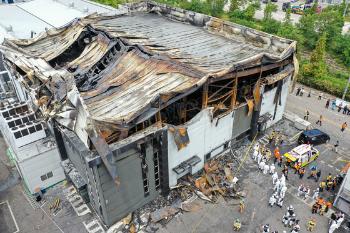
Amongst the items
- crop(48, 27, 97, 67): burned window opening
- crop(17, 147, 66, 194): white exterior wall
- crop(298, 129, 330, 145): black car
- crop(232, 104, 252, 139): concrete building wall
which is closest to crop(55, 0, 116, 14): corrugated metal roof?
crop(48, 27, 97, 67): burned window opening

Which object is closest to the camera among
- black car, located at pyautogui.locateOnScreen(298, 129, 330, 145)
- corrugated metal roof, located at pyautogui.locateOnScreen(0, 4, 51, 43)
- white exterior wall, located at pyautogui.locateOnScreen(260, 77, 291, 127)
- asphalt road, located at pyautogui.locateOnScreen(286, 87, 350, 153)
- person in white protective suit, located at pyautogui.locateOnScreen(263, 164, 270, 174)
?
person in white protective suit, located at pyautogui.locateOnScreen(263, 164, 270, 174)

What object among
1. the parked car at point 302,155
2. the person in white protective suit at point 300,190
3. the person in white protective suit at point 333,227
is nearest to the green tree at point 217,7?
the parked car at point 302,155

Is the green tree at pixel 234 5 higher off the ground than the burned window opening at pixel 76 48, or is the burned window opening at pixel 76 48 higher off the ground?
the burned window opening at pixel 76 48

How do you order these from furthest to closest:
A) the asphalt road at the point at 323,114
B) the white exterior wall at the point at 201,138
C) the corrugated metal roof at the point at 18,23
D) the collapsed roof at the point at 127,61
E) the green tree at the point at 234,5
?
the green tree at the point at 234,5, the corrugated metal roof at the point at 18,23, the asphalt road at the point at 323,114, the white exterior wall at the point at 201,138, the collapsed roof at the point at 127,61

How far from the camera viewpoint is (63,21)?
2045 inches

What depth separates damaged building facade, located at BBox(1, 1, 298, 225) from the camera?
78.7ft

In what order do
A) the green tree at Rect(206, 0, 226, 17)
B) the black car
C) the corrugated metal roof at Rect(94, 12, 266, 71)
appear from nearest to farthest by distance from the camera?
the corrugated metal roof at Rect(94, 12, 266, 71), the black car, the green tree at Rect(206, 0, 226, 17)

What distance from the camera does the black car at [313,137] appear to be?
35.3 m

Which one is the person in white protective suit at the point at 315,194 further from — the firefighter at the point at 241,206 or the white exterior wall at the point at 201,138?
the white exterior wall at the point at 201,138

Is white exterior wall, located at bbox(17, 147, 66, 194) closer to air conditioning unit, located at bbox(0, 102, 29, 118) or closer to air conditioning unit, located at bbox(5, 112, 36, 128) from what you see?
air conditioning unit, located at bbox(5, 112, 36, 128)

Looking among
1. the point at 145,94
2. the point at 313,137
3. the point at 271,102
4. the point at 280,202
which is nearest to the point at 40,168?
the point at 145,94

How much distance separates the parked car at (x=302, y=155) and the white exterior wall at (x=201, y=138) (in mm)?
6815

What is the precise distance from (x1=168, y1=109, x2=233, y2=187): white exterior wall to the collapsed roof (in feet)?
11.7

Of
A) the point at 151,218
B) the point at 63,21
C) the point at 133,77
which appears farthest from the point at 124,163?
the point at 63,21
